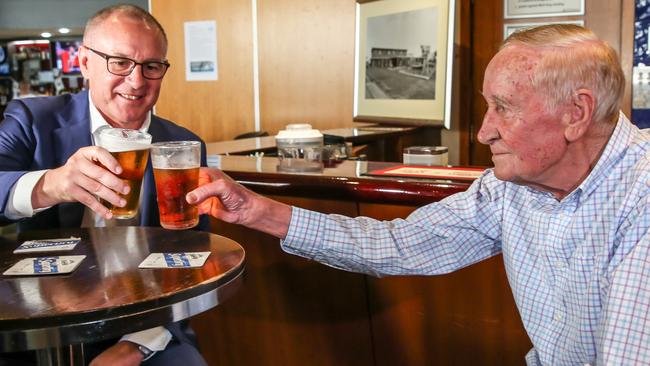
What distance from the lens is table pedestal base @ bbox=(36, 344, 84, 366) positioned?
1412 millimetres

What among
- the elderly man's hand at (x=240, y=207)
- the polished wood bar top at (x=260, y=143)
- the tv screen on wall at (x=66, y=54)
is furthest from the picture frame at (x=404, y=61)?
the tv screen on wall at (x=66, y=54)

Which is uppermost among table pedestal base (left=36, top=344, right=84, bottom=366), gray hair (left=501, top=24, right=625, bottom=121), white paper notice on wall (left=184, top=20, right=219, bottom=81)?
white paper notice on wall (left=184, top=20, right=219, bottom=81)

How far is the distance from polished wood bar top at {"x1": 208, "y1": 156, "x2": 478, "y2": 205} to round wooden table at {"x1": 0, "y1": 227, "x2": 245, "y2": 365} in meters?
0.70

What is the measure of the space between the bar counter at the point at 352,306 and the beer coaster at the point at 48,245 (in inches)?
33.4

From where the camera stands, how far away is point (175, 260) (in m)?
1.42

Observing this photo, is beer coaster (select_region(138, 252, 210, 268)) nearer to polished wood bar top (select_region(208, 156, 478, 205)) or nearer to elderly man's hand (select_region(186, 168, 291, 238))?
elderly man's hand (select_region(186, 168, 291, 238))

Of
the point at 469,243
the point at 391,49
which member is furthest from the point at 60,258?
the point at 391,49

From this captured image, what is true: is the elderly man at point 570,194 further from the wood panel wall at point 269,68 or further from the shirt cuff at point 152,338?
the wood panel wall at point 269,68

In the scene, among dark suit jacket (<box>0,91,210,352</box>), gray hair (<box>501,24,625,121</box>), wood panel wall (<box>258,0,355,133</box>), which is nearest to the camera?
gray hair (<box>501,24,625,121</box>)

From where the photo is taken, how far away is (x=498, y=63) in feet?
4.57

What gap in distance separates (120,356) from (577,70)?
1231 mm

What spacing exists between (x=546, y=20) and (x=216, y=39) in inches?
141

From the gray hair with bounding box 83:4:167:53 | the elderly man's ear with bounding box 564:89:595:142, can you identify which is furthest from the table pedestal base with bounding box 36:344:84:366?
the elderly man's ear with bounding box 564:89:595:142

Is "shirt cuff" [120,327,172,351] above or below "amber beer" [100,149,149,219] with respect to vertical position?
below
